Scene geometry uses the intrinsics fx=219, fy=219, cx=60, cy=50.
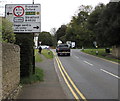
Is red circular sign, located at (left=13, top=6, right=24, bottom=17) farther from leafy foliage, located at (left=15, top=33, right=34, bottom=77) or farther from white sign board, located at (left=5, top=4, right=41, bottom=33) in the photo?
leafy foliage, located at (left=15, top=33, right=34, bottom=77)

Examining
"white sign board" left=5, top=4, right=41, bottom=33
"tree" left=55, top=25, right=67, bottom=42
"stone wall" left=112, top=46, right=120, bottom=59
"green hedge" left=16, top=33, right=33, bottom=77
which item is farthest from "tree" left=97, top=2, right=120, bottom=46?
"tree" left=55, top=25, right=67, bottom=42

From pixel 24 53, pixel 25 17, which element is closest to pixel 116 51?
pixel 25 17

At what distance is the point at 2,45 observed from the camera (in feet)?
23.1

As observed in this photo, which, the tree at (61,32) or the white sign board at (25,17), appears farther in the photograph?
the tree at (61,32)

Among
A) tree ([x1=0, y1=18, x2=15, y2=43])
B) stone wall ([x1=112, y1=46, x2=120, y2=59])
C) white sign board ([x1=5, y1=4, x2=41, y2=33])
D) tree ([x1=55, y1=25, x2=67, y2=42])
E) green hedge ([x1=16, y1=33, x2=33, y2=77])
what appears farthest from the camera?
tree ([x1=55, y1=25, x2=67, y2=42])

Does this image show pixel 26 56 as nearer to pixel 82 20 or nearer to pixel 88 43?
pixel 82 20

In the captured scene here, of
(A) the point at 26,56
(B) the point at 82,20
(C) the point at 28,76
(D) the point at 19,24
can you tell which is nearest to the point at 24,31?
(D) the point at 19,24

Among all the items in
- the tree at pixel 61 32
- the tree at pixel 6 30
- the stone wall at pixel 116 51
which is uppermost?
the tree at pixel 61 32

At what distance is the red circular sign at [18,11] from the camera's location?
1256cm

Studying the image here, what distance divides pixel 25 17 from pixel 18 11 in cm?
53

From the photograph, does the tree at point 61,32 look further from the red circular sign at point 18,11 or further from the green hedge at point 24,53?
the green hedge at point 24,53

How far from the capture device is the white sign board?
12523 millimetres

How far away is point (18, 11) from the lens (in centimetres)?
1272

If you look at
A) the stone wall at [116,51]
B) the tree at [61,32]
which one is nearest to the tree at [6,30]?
the stone wall at [116,51]
